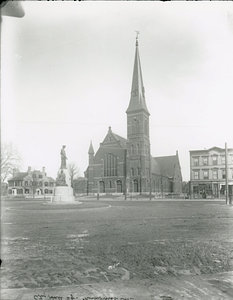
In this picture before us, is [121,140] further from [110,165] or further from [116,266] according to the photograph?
[116,266]

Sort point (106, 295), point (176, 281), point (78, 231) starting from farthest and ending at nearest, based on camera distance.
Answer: point (78, 231), point (176, 281), point (106, 295)

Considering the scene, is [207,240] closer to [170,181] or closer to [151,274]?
[151,274]

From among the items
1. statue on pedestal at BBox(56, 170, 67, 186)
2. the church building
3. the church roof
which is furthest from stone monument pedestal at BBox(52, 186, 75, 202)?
the church roof

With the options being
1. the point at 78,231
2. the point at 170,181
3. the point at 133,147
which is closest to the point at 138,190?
the point at 133,147

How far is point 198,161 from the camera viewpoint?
571 inches

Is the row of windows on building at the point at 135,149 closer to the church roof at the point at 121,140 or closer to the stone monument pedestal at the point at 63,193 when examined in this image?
the church roof at the point at 121,140

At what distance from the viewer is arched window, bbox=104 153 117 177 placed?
5784cm

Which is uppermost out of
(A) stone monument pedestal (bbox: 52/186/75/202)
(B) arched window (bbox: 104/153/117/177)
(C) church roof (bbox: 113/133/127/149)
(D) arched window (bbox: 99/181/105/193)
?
(C) church roof (bbox: 113/133/127/149)

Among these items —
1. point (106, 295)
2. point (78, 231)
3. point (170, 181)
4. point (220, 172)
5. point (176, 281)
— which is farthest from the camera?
point (170, 181)

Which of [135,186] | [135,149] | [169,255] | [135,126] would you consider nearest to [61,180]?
[169,255]

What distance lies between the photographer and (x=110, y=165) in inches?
2302

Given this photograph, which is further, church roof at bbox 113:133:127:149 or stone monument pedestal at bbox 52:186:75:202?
church roof at bbox 113:133:127:149

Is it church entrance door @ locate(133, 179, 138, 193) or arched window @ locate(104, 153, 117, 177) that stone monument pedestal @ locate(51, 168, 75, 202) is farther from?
arched window @ locate(104, 153, 117, 177)

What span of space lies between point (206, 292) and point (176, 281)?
525 millimetres
